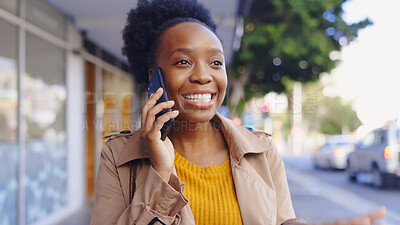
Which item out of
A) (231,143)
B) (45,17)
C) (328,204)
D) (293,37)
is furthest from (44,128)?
(293,37)

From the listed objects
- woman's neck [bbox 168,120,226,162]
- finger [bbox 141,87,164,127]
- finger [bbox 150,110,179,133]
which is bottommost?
woman's neck [bbox 168,120,226,162]

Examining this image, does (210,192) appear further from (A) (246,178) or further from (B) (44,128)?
(B) (44,128)

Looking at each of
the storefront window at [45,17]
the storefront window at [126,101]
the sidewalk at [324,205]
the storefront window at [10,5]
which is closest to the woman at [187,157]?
the storefront window at [10,5]

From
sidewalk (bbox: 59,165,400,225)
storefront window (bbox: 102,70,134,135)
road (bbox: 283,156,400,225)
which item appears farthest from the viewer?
storefront window (bbox: 102,70,134,135)

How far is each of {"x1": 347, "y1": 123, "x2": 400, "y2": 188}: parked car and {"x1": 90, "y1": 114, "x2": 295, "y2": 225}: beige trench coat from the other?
9.74 m

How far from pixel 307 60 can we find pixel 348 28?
1.95 meters

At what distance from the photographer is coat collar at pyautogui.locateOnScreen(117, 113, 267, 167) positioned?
1554mm

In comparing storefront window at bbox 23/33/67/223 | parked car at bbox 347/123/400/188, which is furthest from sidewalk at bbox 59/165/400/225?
parked car at bbox 347/123/400/188

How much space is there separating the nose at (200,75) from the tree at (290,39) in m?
10.3

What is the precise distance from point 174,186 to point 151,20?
848 mm

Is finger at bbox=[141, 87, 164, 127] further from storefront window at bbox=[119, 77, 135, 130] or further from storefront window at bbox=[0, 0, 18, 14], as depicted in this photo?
storefront window at bbox=[119, 77, 135, 130]

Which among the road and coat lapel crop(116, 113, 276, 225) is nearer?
coat lapel crop(116, 113, 276, 225)

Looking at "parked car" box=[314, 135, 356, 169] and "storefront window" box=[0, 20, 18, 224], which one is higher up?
"storefront window" box=[0, 20, 18, 224]

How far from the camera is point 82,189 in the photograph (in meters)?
7.49
